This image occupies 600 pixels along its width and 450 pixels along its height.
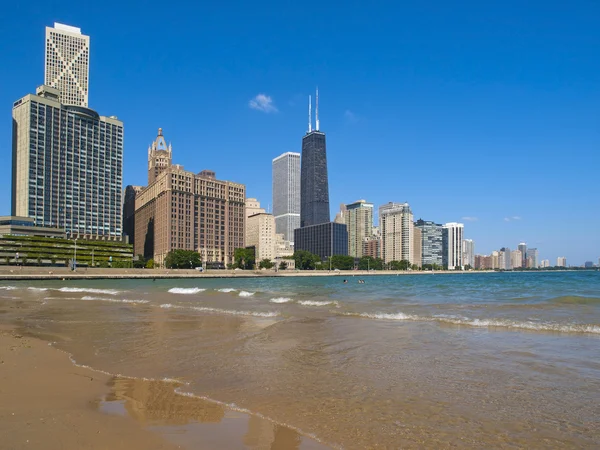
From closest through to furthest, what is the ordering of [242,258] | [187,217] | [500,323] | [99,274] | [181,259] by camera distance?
1. [500,323]
2. [99,274]
3. [181,259]
4. [187,217]
5. [242,258]

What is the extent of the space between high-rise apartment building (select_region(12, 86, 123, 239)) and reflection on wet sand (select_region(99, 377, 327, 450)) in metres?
197

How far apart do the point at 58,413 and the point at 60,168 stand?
206651 mm

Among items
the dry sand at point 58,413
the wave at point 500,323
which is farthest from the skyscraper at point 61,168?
the dry sand at point 58,413

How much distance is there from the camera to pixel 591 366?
11.0 m

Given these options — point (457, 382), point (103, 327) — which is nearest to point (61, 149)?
point (103, 327)

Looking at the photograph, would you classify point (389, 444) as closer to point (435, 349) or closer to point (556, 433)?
point (556, 433)

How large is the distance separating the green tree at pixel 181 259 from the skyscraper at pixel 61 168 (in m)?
44.3

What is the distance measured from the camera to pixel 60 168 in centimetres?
18562

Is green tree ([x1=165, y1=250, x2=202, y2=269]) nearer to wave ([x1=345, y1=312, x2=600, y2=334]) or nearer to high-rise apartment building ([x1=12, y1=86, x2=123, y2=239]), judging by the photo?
high-rise apartment building ([x1=12, y1=86, x2=123, y2=239])

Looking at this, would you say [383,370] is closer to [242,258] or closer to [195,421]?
[195,421]

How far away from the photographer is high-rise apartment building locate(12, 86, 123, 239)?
581 ft

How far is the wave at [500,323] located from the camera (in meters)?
17.2

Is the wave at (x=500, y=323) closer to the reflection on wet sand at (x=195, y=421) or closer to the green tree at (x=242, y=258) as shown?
the reflection on wet sand at (x=195, y=421)

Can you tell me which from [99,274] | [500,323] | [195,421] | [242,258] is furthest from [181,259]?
[195,421]
